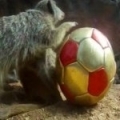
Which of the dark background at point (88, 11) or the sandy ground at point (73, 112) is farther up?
the dark background at point (88, 11)

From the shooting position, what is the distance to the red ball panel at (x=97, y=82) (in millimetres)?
2492

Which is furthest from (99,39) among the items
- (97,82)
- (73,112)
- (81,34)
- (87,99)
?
(73,112)

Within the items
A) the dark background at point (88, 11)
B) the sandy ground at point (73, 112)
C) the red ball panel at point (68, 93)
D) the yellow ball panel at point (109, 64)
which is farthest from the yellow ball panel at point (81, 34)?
the dark background at point (88, 11)

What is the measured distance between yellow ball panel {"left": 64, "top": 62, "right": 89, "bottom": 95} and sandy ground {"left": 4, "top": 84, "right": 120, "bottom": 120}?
0.16 metres

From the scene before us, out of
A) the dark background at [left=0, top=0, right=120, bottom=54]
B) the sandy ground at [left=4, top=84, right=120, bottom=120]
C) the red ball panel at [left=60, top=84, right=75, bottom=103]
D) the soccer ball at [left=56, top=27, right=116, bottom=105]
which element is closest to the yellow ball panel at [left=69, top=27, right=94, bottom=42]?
the soccer ball at [left=56, top=27, right=116, bottom=105]

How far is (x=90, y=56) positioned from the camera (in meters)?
2.48

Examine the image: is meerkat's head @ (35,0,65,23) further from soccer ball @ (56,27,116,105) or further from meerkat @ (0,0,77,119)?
soccer ball @ (56,27,116,105)

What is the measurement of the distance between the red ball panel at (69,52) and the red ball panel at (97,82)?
156mm

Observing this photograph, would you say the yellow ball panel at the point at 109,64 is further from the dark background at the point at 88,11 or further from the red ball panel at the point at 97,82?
the dark background at the point at 88,11

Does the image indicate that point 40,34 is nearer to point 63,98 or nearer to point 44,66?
point 44,66

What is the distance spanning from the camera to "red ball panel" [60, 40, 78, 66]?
98.5 inches

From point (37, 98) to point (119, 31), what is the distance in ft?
4.65

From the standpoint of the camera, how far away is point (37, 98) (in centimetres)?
283

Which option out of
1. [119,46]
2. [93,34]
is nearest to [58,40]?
[93,34]
